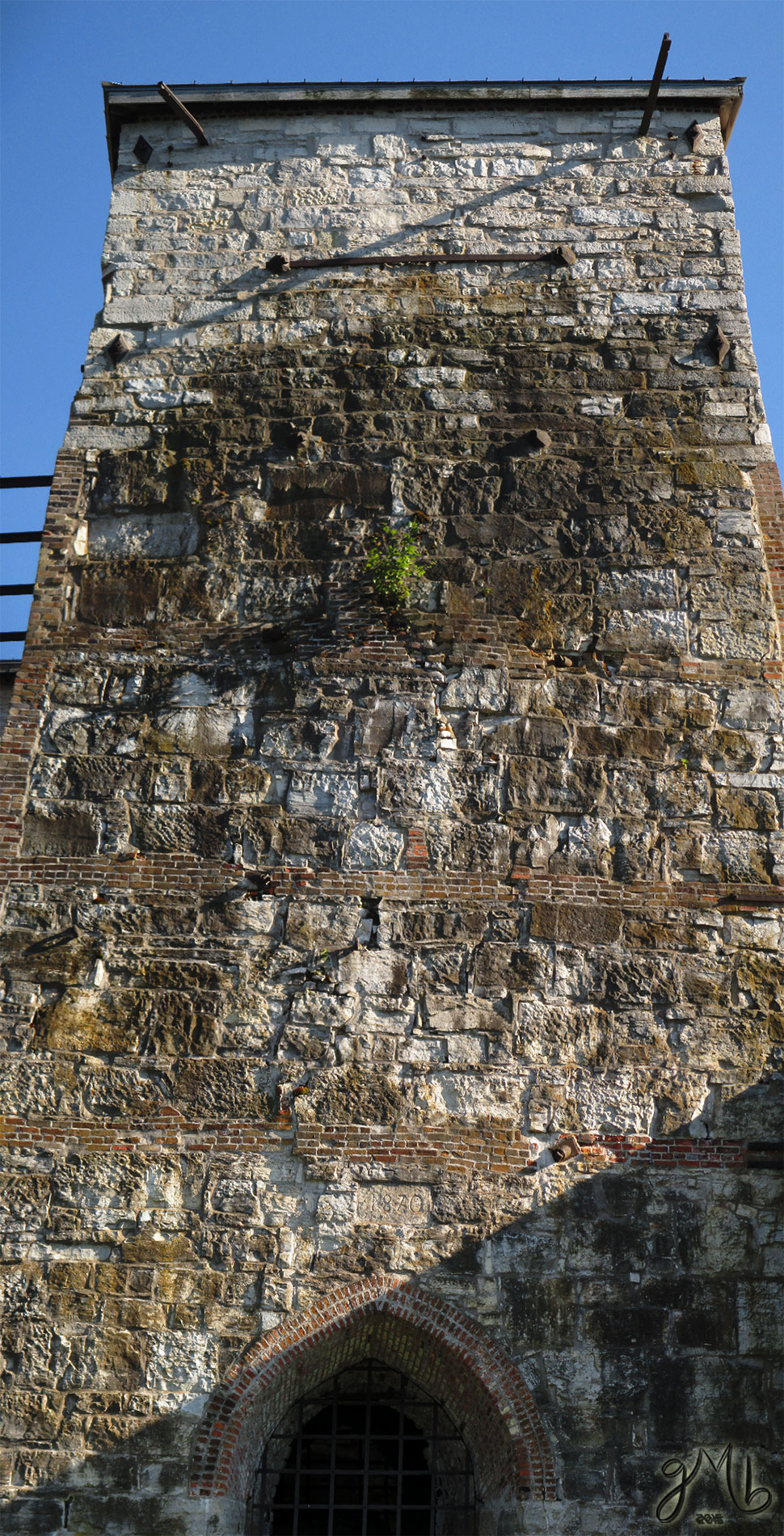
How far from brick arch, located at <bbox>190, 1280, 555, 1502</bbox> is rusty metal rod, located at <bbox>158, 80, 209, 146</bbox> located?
6.88 meters

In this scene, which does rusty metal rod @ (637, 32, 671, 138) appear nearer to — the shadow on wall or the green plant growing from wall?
the green plant growing from wall

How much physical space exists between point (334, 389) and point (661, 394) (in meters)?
1.91

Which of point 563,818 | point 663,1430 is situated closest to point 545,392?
point 563,818

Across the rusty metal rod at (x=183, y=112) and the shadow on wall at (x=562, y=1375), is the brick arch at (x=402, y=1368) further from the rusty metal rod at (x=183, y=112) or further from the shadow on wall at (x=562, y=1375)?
the rusty metal rod at (x=183, y=112)

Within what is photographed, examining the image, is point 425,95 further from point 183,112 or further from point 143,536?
point 143,536

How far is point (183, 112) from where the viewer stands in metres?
8.16

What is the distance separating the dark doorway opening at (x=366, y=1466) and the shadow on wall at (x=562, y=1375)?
0.09 m

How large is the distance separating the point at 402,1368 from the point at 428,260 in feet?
20.3

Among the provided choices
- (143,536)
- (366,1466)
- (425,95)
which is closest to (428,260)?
(425,95)

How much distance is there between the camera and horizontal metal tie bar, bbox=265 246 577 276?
7906mm

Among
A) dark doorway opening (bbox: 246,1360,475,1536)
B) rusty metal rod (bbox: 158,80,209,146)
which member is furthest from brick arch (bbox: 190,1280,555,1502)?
rusty metal rod (bbox: 158,80,209,146)

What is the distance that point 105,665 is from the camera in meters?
7.09

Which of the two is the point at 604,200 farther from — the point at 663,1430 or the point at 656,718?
the point at 663,1430

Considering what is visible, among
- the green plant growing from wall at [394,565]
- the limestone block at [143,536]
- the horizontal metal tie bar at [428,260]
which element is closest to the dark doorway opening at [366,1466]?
the green plant growing from wall at [394,565]
